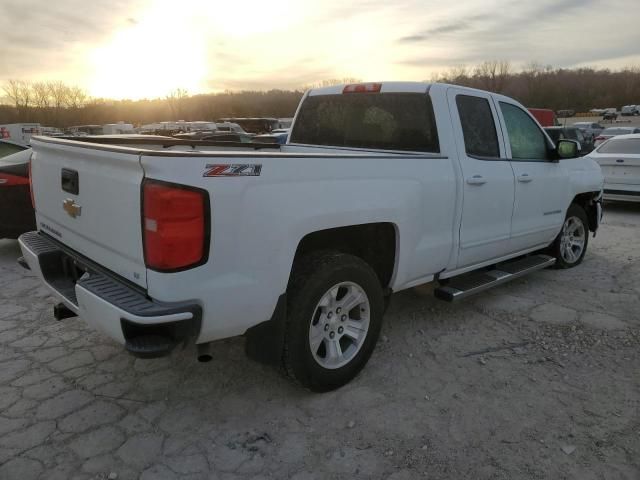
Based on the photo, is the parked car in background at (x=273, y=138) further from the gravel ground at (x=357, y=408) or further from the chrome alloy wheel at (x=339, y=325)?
the gravel ground at (x=357, y=408)

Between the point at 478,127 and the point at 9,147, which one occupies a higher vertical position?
the point at 478,127

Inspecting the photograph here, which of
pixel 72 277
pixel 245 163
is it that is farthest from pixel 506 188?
pixel 72 277

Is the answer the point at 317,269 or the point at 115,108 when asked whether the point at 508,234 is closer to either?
the point at 317,269

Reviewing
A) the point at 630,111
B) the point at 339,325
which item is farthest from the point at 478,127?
the point at 630,111

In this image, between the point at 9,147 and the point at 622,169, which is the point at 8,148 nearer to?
the point at 9,147

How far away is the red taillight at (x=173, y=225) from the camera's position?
2230 mm

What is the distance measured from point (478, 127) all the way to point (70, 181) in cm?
308

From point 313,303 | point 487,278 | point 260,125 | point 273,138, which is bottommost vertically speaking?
point 487,278

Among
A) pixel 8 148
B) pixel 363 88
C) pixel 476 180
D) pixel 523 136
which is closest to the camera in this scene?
pixel 476 180

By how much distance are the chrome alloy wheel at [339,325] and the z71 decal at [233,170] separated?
3.00 ft

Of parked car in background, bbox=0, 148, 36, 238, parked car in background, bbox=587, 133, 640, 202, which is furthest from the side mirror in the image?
parked car in background, bbox=0, 148, 36, 238

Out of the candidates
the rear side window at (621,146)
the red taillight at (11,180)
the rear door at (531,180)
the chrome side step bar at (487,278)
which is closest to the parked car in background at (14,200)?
the red taillight at (11,180)

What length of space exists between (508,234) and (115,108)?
94.6 meters

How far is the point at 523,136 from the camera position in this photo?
4707 mm
